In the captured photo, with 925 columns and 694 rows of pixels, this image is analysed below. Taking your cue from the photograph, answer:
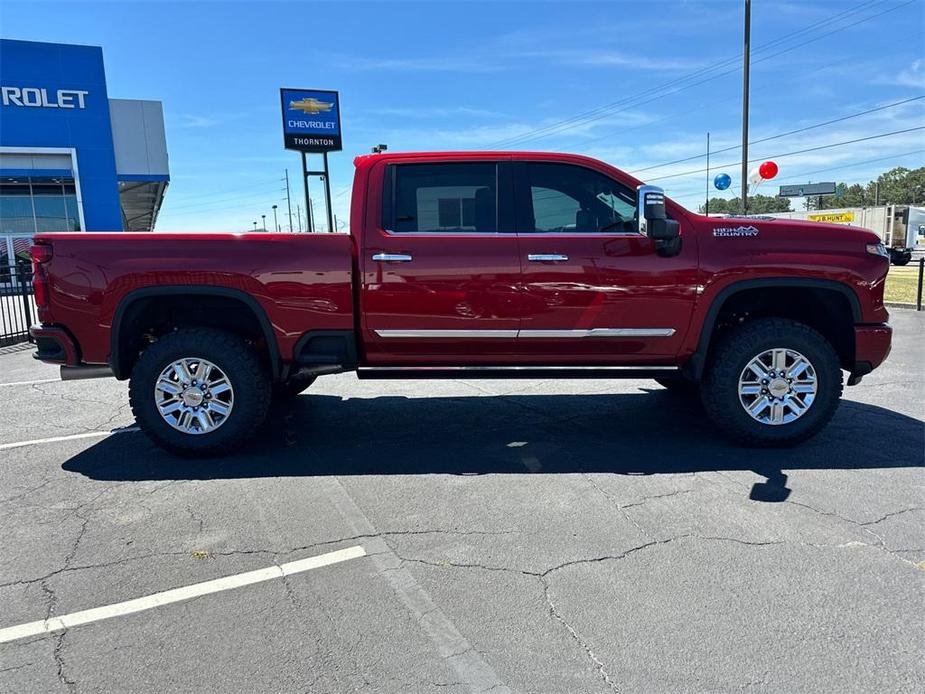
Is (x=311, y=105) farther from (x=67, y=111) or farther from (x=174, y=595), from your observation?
(x=174, y=595)

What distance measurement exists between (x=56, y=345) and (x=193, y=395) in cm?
105

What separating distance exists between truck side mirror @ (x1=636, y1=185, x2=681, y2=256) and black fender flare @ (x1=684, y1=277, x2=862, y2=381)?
1.67ft

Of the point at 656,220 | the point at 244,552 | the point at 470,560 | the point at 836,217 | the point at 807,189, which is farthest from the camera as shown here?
the point at 807,189

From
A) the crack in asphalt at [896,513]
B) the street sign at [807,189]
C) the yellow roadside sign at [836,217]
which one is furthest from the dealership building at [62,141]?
the street sign at [807,189]

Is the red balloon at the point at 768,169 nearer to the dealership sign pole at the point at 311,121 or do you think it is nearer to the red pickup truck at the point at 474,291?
the dealership sign pole at the point at 311,121

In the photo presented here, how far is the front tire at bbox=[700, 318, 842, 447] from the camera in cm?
464

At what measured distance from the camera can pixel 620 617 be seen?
2637mm

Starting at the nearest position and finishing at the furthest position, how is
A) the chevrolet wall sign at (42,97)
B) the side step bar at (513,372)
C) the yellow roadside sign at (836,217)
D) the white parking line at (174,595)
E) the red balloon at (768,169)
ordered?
the white parking line at (174,595) < the side step bar at (513,372) < the red balloon at (768,169) < the chevrolet wall sign at (42,97) < the yellow roadside sign at (836,217)

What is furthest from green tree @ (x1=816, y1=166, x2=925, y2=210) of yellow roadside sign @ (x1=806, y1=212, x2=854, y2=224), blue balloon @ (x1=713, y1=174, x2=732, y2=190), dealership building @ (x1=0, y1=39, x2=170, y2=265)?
dealership building @ (x1=0, y1=39, x2=170, y2=265)

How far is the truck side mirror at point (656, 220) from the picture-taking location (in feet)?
14.0

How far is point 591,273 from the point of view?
456cm

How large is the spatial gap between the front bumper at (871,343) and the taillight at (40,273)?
5890 mm

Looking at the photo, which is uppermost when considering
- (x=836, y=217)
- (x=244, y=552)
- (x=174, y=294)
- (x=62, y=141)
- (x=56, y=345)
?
(x=62, y=141)

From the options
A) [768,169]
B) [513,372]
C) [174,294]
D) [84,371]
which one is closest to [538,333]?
[513,372]
